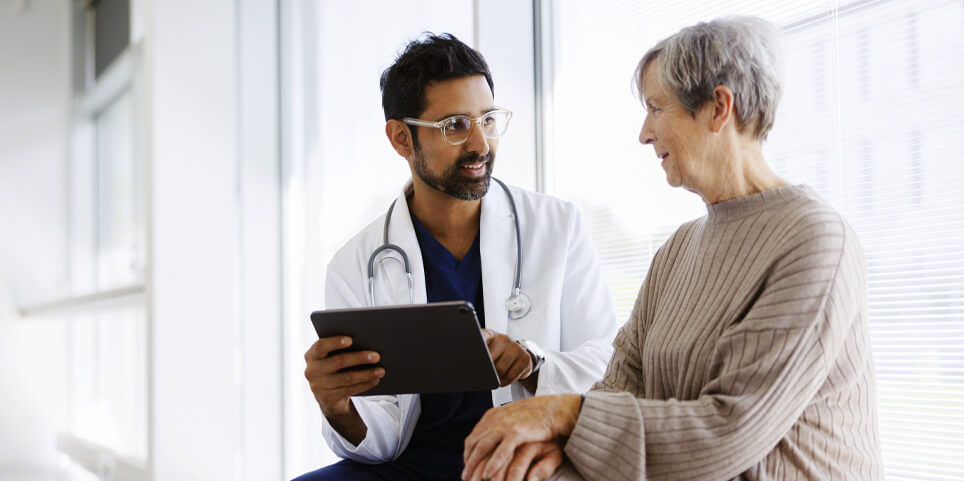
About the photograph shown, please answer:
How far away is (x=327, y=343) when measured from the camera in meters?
1.26

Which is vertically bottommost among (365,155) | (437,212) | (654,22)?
(437,212)

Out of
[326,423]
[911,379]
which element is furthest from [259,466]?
[911,379]

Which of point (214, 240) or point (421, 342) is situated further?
point (214, 240)

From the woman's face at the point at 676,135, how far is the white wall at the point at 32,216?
462 centimetres

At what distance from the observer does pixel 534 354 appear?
1.42m

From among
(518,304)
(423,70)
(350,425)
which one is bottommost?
(350,425)

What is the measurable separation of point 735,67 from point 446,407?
0.90 m

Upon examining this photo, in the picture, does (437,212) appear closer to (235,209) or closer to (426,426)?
(426,426)

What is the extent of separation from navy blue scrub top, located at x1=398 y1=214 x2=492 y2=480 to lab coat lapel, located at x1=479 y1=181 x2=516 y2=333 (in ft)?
0.14

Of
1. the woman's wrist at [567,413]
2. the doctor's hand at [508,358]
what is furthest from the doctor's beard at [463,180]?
the woman's wrist at [567,413]

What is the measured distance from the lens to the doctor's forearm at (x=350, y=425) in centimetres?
151

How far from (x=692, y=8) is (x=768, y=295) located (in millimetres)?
939

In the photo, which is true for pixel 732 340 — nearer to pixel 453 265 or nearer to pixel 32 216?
pixel 453 265

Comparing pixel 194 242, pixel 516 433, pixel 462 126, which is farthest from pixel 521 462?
pixel 194 242
